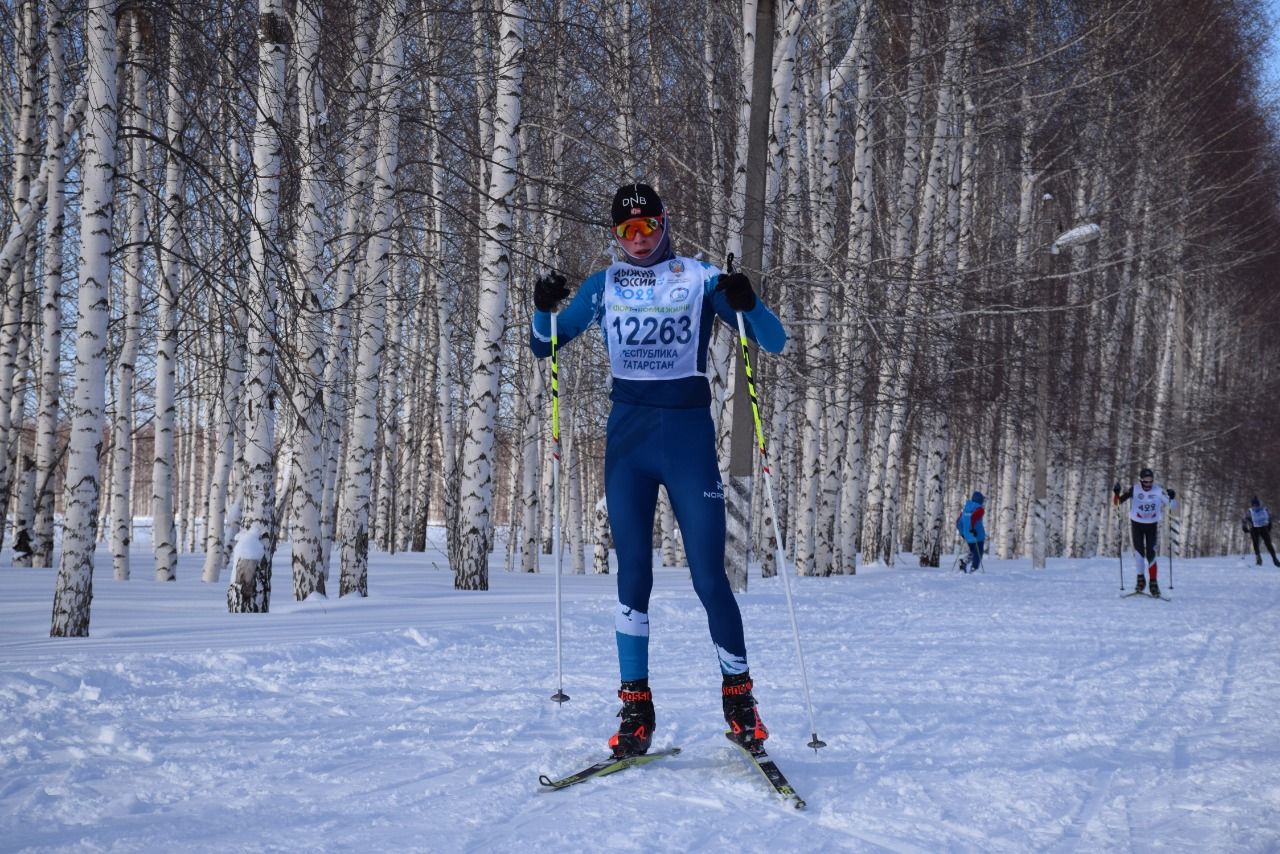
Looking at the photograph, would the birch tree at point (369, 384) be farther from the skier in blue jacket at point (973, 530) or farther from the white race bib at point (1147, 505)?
the skier in blue jacket at point (973, 530)

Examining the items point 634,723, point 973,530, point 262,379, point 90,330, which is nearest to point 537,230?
point 262,379

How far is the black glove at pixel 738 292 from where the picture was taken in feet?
14.9

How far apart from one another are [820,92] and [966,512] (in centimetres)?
1030

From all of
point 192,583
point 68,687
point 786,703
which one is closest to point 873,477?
point 192,583

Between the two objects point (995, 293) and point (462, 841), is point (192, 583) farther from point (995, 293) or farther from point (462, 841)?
point (462, 841)

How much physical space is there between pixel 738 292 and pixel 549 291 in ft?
2.71

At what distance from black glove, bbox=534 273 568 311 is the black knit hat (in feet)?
1.21

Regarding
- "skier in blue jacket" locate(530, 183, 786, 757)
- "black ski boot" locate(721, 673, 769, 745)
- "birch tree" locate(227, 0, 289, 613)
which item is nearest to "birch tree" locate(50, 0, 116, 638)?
"birch tree" locate(227, 0, 289, 613)

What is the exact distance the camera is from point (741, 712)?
4348mm

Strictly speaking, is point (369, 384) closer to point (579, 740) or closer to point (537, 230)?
point (537, 230)

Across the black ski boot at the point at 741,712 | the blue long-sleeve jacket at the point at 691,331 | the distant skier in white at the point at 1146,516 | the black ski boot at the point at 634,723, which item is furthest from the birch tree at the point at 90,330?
the distant skier in white at the point at 1146,516

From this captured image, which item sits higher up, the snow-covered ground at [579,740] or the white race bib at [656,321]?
the white race bib at [656,321]

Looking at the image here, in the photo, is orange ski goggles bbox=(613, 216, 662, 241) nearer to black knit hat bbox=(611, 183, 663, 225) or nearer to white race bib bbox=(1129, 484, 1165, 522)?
black knit hat bbox=(611, 183, 663, 225)

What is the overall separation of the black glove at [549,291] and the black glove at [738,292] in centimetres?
72
